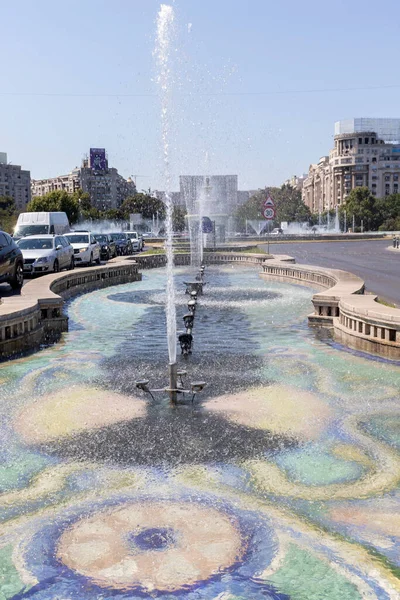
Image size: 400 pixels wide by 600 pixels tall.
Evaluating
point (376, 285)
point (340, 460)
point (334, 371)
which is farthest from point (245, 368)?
point (376, 285)

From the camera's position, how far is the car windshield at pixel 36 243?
994 inches

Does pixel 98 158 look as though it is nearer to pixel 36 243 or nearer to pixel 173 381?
pixel 36 243

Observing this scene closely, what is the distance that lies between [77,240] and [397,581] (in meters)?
28.2

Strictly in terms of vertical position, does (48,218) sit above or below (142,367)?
above

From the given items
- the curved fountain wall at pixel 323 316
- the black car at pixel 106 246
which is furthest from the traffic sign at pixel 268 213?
the black car at pixel 106 246

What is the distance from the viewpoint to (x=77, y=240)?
102 ft

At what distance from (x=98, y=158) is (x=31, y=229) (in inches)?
6655

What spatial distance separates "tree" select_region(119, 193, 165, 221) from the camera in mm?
148125

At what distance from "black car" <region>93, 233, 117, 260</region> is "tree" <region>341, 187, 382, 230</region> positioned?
104818mm

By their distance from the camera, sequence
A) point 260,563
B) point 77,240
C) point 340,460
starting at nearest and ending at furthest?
Answer: point 260,563, point 340,460, point 77,240

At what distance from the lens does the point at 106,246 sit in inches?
1469

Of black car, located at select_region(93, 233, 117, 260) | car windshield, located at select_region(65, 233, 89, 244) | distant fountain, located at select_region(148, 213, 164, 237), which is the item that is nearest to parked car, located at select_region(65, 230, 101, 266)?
car windshield, located at select_region(65, 233, 89, 244)

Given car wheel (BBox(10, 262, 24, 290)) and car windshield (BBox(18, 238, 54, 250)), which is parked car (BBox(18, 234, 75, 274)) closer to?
car windshield (BBox(18, 238, 54, 250))

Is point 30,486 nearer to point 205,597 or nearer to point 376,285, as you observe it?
point 205,597
